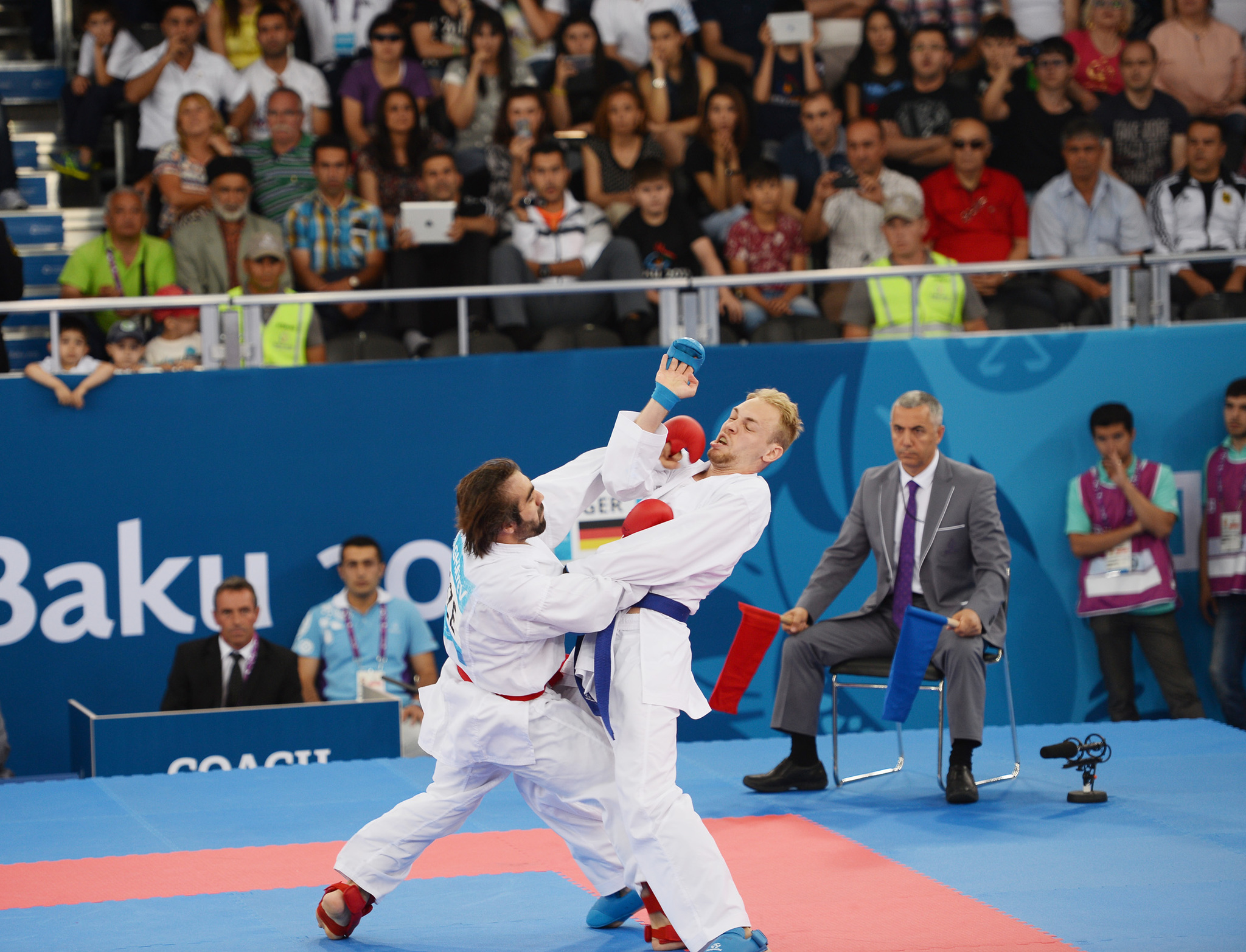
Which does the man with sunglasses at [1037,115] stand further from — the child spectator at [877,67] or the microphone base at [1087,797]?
the microphone base at [1087,797]

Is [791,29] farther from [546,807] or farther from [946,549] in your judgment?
[546,807]

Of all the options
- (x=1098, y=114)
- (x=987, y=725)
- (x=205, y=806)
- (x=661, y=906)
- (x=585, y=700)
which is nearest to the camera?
(x=661, y=906)

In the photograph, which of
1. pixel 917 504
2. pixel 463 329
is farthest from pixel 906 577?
pixel 463 329

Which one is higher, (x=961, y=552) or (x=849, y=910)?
(x=961, y=552)

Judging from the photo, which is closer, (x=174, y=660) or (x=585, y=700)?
(x=585, y=700)

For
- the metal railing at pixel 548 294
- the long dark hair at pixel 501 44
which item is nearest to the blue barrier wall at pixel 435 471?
the metal railing at pixel 548 294

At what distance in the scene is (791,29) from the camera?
9.25m

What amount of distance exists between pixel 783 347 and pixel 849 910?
4.01m

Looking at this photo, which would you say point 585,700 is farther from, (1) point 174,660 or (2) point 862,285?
(2) point 862,285

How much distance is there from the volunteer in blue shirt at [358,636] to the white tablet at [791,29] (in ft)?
14.6

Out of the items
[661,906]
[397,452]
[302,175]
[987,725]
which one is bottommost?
[987,725]

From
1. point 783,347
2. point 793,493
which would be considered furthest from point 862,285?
point 793,493

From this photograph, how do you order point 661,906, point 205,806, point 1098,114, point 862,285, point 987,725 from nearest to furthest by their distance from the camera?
1. point 661,906
2. point 205,806
3. point 987,725
4. point 862,285
5. point 1098,114

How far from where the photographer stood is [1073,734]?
6.72m
